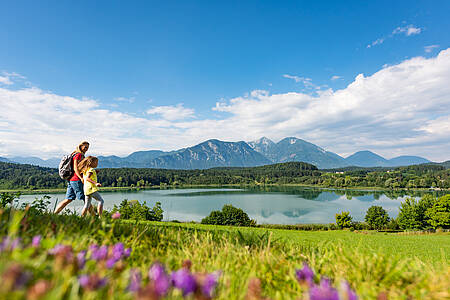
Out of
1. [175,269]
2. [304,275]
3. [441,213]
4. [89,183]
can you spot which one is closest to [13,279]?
[175,269]

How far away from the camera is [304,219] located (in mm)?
50125

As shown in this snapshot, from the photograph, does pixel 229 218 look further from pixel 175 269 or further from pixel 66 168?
pixel 175 269

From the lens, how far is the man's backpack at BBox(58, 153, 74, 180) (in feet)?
21.3

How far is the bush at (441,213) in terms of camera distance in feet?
116

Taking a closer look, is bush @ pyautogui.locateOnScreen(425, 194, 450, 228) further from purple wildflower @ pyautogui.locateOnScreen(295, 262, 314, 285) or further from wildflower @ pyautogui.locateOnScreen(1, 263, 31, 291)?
wildflower @ pyautogui.locateOnScreen(1, 263, 31, 291)

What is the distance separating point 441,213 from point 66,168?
4682 centimetres

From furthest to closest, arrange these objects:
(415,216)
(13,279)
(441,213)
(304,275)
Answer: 1. (415,216)
2. (441,213)
3. (304,275)
4. (13,279)

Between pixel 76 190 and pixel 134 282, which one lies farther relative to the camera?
pixel 76 190

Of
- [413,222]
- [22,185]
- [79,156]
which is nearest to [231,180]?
[22,185]

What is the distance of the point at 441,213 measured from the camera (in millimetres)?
35875

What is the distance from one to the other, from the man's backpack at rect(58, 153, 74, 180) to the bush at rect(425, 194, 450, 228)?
152 feet

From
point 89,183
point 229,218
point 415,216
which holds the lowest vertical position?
point 415,216

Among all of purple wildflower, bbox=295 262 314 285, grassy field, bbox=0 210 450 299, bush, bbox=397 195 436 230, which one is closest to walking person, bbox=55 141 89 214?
grassy field, bbox=0 210 450 299

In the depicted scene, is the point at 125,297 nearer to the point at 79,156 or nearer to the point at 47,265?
the point at 47,265
